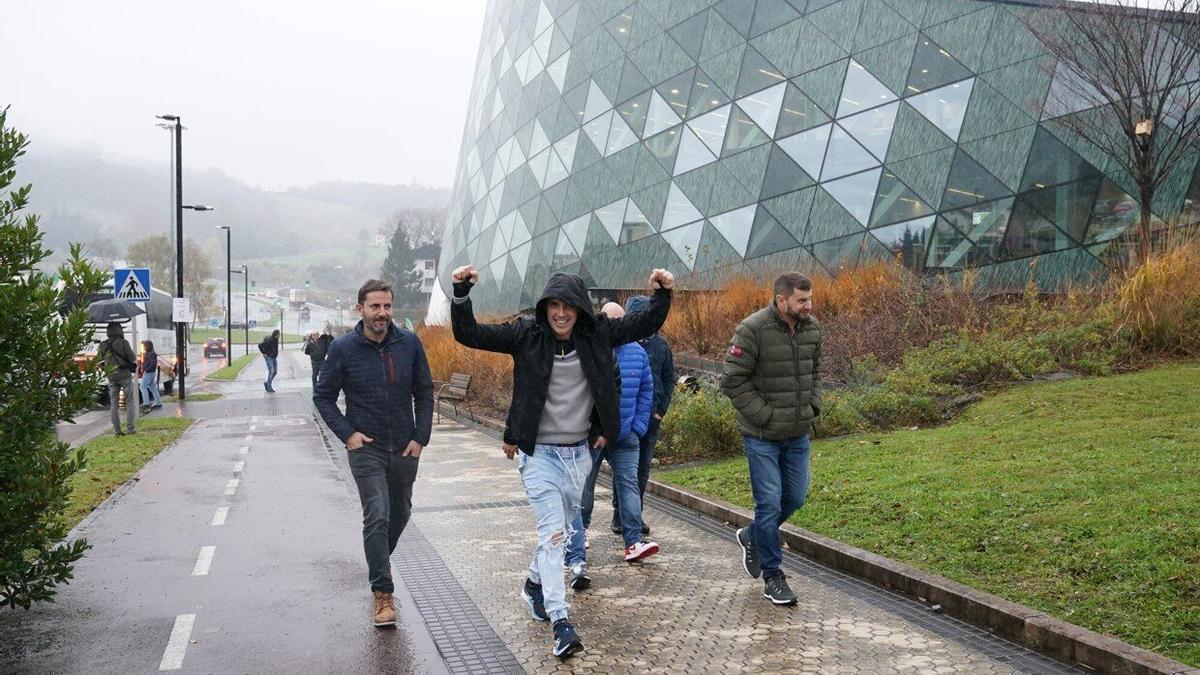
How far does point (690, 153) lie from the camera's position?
81.5ft

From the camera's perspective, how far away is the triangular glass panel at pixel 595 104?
28234mm

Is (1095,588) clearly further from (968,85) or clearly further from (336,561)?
(968,85)

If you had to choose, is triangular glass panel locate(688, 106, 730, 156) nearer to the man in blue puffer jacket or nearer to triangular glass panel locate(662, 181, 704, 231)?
triangular glass panel locate(662, 181, 704, 231)

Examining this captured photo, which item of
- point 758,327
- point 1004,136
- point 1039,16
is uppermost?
point 1039,16

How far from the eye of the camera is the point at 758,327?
6012 mm

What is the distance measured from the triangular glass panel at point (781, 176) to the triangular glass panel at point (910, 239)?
2.36 m

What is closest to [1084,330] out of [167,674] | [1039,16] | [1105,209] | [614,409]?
[1105,209]

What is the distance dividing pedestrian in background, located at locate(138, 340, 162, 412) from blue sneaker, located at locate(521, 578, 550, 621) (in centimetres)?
1883

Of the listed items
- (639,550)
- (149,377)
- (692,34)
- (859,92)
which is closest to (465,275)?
(639,550)

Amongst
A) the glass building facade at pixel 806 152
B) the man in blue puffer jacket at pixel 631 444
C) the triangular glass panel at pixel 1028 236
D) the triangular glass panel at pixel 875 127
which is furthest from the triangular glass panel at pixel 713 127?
the man in blue puffer jacket at pixel 631 444

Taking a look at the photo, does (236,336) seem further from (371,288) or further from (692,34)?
(371,288)

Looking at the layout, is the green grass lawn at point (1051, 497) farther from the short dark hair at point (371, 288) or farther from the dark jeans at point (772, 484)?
the short dark hair at point (371, 288)

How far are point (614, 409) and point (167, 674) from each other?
2.62 metres

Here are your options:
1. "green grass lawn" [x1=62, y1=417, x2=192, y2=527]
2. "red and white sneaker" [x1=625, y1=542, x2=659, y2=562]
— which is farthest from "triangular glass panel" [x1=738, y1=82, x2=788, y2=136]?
"red and white sneaker" [x1=625, y1=542, x2=659, y2=562]
